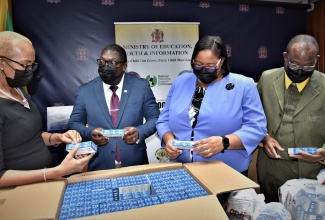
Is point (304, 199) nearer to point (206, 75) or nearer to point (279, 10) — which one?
point (206, 75)

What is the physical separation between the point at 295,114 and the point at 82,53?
3458 millimetres

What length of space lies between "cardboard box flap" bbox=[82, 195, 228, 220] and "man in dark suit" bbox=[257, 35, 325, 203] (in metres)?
1.14

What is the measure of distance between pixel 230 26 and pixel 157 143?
2.67 m

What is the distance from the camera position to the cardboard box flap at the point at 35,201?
34.9 inches

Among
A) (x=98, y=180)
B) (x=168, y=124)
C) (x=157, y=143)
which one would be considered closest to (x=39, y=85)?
(x=157, y=143)

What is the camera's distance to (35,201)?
0.99 meters

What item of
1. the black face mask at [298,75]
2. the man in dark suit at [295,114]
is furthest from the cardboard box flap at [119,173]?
the black face mask at [298,75]

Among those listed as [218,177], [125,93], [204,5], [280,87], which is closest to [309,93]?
[280,87]

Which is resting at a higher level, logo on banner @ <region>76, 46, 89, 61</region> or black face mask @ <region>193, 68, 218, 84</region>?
logo on banner @ <region>76, 46, 89, 61</region>

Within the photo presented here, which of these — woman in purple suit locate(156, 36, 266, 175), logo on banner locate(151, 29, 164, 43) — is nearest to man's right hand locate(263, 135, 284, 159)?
woman in purple suit locate(156, 36, 266, 175)

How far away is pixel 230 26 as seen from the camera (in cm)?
465

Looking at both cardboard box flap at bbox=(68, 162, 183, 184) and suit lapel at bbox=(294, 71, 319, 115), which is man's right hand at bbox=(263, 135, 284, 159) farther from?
cardboard box flap at bbox=(68, 162, 183, 184)

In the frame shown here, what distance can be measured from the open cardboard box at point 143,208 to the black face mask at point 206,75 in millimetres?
629

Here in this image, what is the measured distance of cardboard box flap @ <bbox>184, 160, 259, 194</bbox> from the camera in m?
1.08
